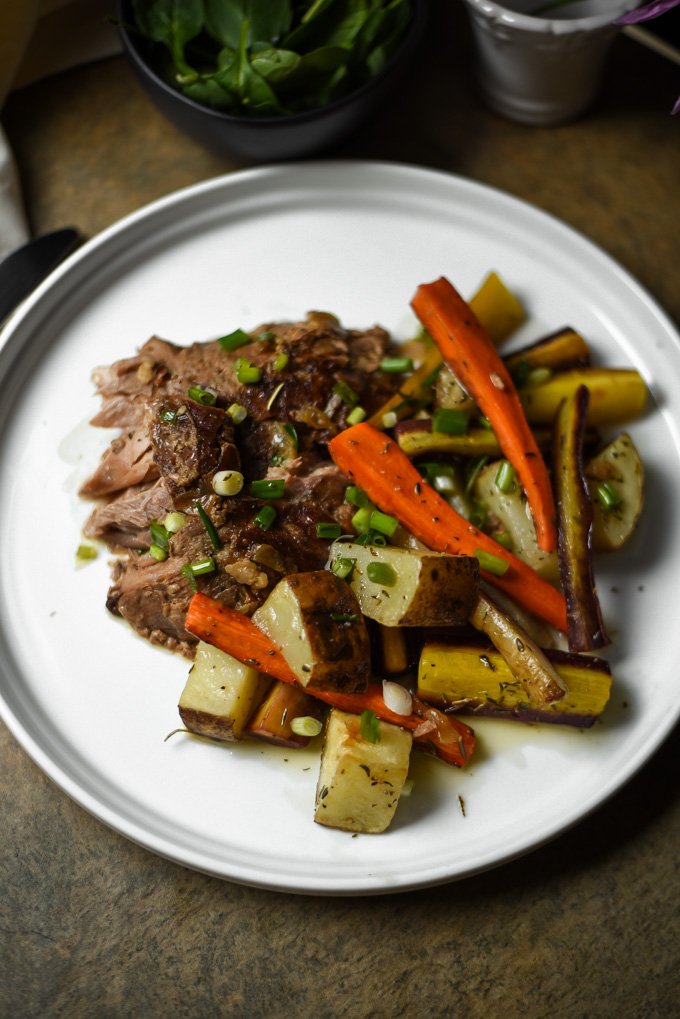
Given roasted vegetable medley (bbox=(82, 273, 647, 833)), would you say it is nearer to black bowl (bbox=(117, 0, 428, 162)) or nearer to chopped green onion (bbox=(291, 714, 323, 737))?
chopped green onion (bbox=(291, 714, 323, 737))

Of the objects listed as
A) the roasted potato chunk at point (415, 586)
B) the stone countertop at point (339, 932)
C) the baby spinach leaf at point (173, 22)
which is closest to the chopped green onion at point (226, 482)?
the roasted potato chunk at point (415, 586)

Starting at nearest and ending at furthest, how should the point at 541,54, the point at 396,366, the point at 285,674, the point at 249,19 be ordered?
the point at 285,674
the point at 396,366
the point at 249,19
the point at 541,54

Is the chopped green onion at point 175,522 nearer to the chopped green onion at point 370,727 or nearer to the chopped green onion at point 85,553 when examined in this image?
the chopped green onion at point 85,553

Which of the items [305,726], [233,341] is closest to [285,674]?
[305,726]

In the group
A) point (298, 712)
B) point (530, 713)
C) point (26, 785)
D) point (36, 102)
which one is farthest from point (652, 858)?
point (36, 102)

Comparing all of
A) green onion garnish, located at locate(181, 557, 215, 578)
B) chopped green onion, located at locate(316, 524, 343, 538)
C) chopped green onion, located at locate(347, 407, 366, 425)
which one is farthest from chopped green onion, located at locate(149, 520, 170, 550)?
chopped green onion, located at locate(347, 407, 366, 425)

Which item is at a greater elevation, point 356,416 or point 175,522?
point 356,416

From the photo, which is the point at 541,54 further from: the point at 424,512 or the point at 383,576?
the point at 383,576
